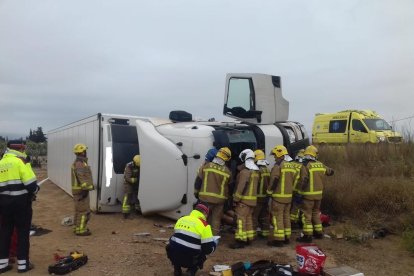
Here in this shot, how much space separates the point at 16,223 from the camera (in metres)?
6.10

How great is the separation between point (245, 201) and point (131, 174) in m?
3.33

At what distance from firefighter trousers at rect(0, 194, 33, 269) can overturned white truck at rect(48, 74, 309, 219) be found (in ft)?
9.78

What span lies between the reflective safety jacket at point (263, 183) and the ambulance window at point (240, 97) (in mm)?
1692

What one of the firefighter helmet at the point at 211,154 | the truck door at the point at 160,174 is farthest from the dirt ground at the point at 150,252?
the firefighter helmet at the point at 211,154

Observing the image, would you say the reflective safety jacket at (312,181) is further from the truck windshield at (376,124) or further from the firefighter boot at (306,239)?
the truck windshield at (376,124)

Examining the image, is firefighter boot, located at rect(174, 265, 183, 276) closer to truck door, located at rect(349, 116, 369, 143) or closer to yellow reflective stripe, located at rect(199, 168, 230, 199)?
yellow reflective stripe, located at rect(199, 168, 230, 199)

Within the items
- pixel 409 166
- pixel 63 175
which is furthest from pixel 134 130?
pixel 409 166

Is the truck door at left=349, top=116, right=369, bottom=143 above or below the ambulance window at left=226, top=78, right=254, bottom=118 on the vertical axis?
below

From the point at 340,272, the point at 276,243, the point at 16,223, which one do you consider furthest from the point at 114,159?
the point at 340,272

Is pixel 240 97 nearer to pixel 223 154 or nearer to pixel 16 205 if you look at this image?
pixel 223 154

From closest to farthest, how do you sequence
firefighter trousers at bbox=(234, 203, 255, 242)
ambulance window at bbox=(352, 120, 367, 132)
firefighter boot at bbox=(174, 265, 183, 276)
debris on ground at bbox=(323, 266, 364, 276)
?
debris on ground at bbox=(323, 266, 364, 276) → firefighter boot at bbox=(174, 265, 183, 276) → firefighter trousers at bbox=(234, 203, 255, 242) → ambulance window at bbox=(352, 120, 367, 132)

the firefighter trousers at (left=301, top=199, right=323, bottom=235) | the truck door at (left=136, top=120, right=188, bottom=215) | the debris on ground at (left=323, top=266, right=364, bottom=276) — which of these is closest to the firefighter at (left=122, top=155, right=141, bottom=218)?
the truck door at (left=136, top=120, right=188, bottom=215)

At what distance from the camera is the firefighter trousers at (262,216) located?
7.81m

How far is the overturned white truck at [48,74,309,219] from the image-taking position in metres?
8.37
